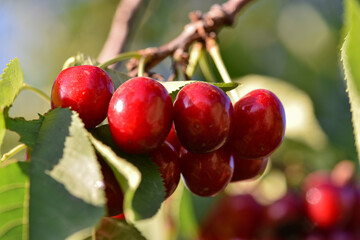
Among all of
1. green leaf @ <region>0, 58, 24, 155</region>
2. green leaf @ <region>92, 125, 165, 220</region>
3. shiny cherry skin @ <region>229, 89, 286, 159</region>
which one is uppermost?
green leaf @ <region>0, 58, 24, 155</region>

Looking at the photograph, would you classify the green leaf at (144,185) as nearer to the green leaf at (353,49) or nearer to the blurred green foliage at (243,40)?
the green leaf at (353,49)

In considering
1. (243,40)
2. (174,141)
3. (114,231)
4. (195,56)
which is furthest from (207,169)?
(243,40)

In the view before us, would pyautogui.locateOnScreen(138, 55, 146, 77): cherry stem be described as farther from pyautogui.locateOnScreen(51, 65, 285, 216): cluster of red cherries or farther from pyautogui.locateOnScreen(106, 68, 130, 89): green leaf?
pyautogui.locateOnScreen(51, 65, 285, 216): cluster of red cherries

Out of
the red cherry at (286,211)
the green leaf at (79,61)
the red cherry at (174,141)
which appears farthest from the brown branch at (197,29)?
the red cherry at (286,211)

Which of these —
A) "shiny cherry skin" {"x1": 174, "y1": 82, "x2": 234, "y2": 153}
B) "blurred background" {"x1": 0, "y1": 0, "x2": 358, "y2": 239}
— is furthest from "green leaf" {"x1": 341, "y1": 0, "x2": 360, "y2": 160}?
"blurred background" {"x1": 0, "y1": 0, "x2": 358, "y2": 239}

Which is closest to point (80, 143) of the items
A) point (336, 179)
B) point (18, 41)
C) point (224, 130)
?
point (224, 130)

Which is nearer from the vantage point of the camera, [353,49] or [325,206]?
[353,49]

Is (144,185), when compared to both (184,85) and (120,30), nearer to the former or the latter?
(184,85)
